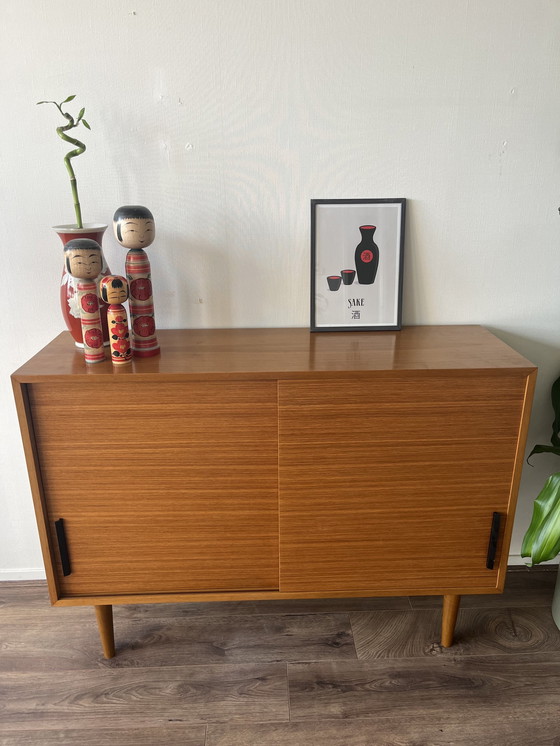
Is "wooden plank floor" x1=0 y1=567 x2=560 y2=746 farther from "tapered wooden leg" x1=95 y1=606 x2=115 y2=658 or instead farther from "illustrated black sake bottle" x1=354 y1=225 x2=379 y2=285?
A: "illustrated black sake bottle" x1=354 y1=225 x2=379 y2=285

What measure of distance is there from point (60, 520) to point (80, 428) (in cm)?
26

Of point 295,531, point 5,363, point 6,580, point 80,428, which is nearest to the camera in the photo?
point 80,428

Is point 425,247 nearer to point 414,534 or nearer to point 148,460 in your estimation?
point 414,534

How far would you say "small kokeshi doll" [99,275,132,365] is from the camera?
1.35 metres

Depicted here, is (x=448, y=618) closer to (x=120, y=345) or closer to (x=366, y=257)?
(x=366, y=257)

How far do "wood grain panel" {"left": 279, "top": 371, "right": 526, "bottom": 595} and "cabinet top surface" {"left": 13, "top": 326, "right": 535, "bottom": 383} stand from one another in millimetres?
44

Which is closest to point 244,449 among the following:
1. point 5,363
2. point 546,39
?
point 5,363

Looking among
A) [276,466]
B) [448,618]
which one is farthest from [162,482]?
[448,618]

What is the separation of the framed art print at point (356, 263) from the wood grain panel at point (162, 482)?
0.41 metres

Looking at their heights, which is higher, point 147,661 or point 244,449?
point 244,449

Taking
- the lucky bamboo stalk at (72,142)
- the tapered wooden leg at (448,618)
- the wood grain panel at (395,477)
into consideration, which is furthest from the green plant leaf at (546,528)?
the lucky bamboo stalk at (72,142)

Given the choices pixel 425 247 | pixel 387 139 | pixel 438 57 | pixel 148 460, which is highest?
pixel 438 57

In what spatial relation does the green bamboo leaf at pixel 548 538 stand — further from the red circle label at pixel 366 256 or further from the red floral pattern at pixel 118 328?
the red floral pattern at pixel 118 328

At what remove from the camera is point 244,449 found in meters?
1.40
